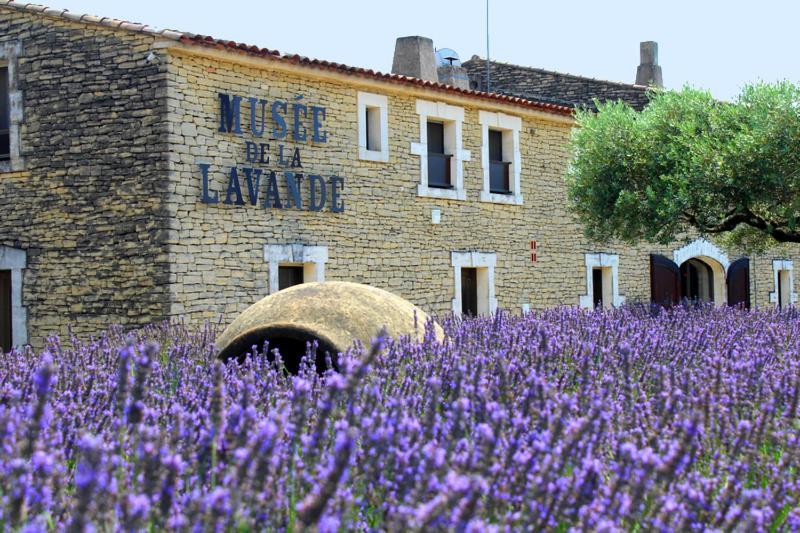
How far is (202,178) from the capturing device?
13078mm

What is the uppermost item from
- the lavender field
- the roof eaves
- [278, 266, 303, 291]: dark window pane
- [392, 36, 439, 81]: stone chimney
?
[392, 36, 439, 81]: stone chimney

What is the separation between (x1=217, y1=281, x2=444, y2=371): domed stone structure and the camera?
7.31 metres

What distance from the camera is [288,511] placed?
3205mm

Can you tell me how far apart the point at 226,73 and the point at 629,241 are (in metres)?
7.56

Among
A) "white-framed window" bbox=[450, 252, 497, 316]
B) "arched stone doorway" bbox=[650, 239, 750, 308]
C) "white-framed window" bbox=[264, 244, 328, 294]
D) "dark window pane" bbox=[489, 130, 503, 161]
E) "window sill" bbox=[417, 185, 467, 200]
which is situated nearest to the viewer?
"white-framed window" bbox=[264, 244, 328, 294]

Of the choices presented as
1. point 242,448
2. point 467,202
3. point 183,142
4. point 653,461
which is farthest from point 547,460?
point 467,202

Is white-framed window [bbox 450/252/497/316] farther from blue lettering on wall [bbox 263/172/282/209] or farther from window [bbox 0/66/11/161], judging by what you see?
window [bbox 0/66/11/161]

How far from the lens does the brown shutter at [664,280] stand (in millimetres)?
21031

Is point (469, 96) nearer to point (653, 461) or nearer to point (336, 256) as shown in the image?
point (336, 256)

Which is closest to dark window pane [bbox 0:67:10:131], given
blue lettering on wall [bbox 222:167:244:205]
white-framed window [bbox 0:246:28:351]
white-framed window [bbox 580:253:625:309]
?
white-framed window [bbox 0:246:28:351]

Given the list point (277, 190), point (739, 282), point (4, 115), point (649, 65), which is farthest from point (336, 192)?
point (649, 65)

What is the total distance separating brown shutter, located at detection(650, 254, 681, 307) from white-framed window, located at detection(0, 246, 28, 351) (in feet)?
40.7

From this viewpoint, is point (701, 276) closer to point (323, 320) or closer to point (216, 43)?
point (216, 43)

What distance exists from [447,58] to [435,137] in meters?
5.58
